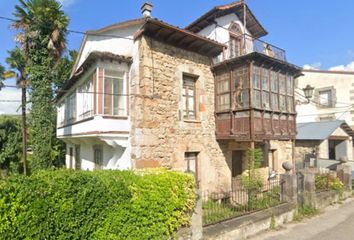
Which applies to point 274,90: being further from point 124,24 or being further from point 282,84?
point 124,24

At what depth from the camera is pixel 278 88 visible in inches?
485

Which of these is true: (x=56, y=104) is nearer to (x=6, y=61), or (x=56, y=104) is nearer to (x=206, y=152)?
(x=6, y=61)

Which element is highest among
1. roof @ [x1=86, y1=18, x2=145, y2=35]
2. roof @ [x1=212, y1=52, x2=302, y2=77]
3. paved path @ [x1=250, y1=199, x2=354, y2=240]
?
roof @ [x1=86, y1=18, x2=145, y2=35]

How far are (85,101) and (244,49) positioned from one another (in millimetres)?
Answer: 8518

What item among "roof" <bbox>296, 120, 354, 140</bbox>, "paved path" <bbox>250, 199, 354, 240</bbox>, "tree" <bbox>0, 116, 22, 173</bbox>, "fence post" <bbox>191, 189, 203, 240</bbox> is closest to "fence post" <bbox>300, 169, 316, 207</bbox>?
"paved path" <bbox>250, 199, 354, 240</bbox>

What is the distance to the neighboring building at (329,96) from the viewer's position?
2300cm

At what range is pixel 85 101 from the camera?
37.5ft

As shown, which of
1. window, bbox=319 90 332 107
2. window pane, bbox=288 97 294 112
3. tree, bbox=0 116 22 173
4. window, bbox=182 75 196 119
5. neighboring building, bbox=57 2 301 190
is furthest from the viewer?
window, bbox=319 90 332 107

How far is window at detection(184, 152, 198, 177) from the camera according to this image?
11.0 meters

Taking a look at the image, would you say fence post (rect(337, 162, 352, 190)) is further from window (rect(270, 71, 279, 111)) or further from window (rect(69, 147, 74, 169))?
window (rect(69, 147, 74, 169))

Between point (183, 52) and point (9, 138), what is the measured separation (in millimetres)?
17204

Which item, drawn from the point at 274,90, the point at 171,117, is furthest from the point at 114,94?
the point at 274,90

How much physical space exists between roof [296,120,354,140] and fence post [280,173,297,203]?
9021mm

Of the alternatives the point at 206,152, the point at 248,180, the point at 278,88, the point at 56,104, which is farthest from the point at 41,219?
the point at 56,104
